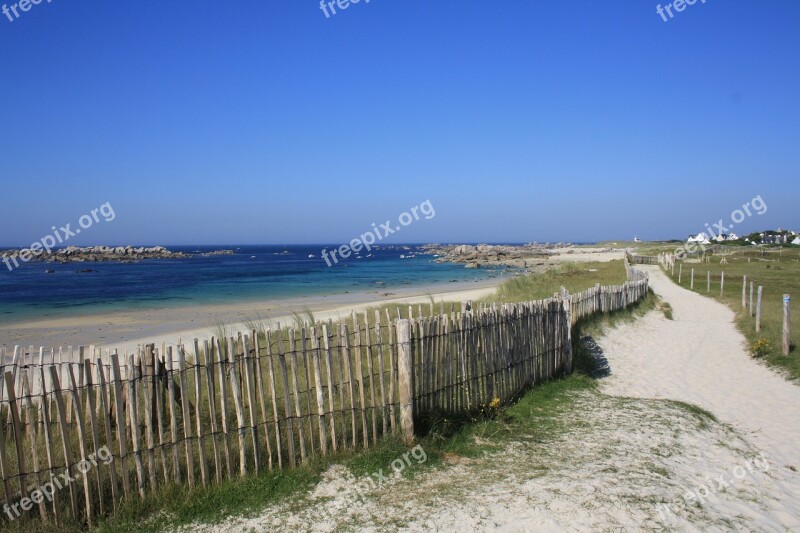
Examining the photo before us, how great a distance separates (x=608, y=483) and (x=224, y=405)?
3.44 metres

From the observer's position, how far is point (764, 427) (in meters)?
7.26

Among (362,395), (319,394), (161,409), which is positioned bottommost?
(362,395)

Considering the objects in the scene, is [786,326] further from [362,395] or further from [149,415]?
[149,415]

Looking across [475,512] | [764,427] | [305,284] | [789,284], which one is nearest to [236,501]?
[475,512]

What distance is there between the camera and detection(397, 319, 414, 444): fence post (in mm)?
5656

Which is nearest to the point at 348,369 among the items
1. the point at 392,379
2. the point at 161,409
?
the point at 392,379

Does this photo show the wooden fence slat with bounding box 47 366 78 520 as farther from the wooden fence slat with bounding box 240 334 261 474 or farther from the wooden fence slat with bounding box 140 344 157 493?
the wooden fence slat with bounding box 240 334 261 474

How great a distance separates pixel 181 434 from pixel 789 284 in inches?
1263

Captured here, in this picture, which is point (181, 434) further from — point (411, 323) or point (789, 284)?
point (789, 284)

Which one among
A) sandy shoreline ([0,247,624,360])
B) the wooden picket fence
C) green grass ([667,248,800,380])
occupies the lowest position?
green grass ([667,248,800,380])

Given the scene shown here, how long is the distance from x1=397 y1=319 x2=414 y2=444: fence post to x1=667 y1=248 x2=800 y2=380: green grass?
27.6ft

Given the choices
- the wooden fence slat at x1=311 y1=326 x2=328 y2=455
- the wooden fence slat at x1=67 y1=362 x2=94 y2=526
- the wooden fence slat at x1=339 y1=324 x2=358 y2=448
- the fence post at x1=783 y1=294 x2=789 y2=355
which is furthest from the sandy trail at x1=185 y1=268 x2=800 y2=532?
the fence post at x1=783 y1=294 x2=789 y2=355

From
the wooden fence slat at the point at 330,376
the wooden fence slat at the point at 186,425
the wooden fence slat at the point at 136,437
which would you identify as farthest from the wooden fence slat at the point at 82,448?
the wooden fence slat at the point at 330,376

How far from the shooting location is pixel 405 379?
18.6ft
